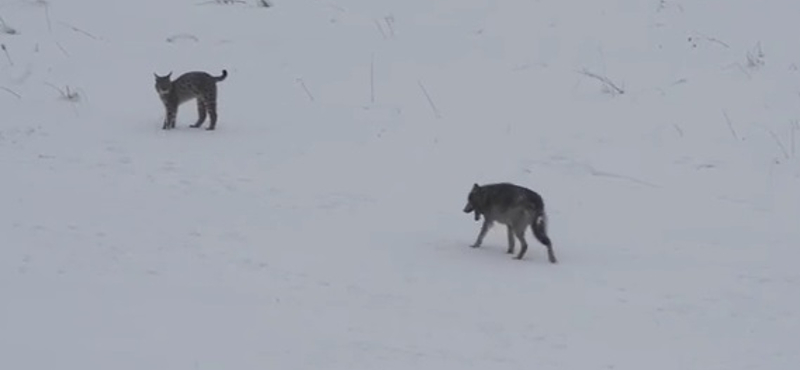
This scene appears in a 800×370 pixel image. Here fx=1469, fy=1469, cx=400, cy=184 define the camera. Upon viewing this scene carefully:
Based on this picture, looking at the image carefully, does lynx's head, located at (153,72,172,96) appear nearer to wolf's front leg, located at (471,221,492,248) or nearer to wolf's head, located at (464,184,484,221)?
wolf's head, located at (464,184,484,221)

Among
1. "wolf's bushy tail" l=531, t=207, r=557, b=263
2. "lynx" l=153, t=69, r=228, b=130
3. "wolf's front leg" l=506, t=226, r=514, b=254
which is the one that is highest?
"lynx" l=153, t=69, r=228, b=130

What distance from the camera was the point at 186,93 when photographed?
15023 millimetres

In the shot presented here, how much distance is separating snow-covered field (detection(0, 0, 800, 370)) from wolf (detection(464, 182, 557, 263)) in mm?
243

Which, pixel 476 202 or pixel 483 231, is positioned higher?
pixel 476 202

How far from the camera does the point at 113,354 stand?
848 centimetres

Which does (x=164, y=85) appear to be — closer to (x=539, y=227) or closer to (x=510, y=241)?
(x=510, y=241)

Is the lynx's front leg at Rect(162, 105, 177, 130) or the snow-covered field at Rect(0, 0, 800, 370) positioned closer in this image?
the snow-covered field at Rect(0, 0, 800, 370)

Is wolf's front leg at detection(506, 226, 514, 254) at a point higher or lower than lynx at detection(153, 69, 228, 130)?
lower

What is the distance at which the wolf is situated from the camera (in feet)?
37.4

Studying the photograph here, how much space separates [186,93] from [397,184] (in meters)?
2.84

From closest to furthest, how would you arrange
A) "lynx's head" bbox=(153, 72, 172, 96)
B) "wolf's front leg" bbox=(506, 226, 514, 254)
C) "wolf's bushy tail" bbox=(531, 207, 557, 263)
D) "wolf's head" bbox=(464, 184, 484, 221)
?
"wolf's bushy tail" bbox=(531, 207, 557, 263) → "wolf's front leg" bbox=(506, 226, 514, 254) → "wolf's head" bbox=(464, 184, 484, 221) → "lynx's head" bbox=(153, 72, 172, 96)

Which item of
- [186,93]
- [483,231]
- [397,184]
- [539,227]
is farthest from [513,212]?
[186,93]

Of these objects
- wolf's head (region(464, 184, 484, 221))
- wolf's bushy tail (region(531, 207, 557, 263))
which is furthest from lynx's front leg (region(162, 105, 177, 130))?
wolf's bushy tail (region(531, 207, 557, 263))

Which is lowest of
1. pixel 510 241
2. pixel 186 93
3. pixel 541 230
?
pixel 510 241
